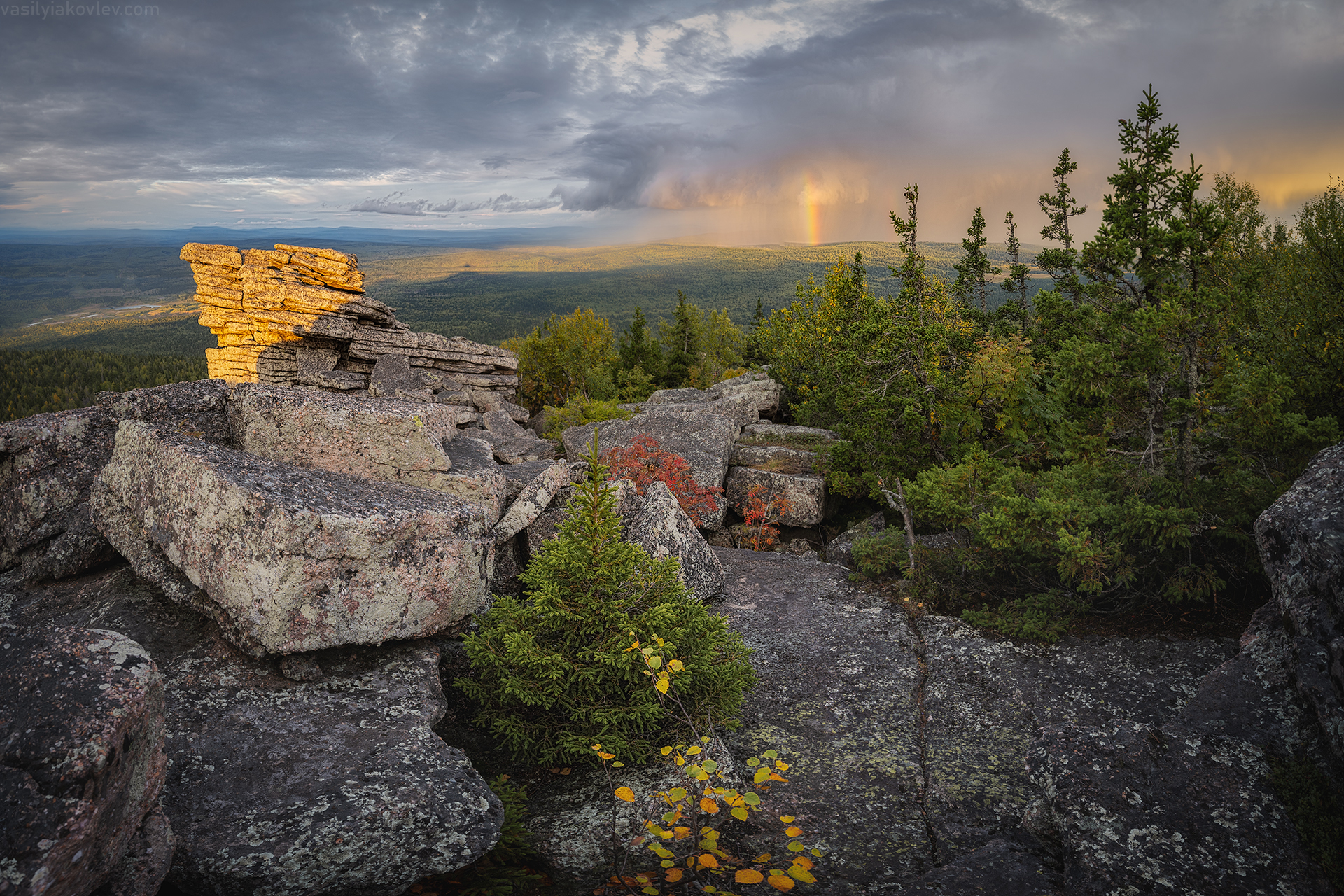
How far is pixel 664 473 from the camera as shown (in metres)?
12.8

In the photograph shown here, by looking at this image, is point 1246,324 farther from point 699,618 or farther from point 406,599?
point 406,599

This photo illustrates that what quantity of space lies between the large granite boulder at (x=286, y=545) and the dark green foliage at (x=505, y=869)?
183cm

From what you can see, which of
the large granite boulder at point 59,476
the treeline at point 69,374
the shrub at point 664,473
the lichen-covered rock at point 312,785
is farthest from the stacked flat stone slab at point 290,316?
the treeline at point 69,374

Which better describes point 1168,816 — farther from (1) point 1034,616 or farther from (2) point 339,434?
(2) point 339,434

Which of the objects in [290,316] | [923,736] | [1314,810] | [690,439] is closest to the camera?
[1314,810]

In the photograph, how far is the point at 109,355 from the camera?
114 metres

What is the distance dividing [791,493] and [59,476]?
35.8 feet

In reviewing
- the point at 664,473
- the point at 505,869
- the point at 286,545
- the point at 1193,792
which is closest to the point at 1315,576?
the point at 1193,792

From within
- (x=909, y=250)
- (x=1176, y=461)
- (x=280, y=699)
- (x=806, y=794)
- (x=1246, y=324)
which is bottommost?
(x=806, y=794)

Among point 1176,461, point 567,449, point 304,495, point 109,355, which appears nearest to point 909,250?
point 1176,461

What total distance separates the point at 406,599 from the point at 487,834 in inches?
85.4

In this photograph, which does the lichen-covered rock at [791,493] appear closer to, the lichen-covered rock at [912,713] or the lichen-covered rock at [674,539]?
the lichen-covered rock at [674,539]

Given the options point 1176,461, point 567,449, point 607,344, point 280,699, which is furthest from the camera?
A: point 607,344

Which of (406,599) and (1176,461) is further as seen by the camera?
(1176,461)
